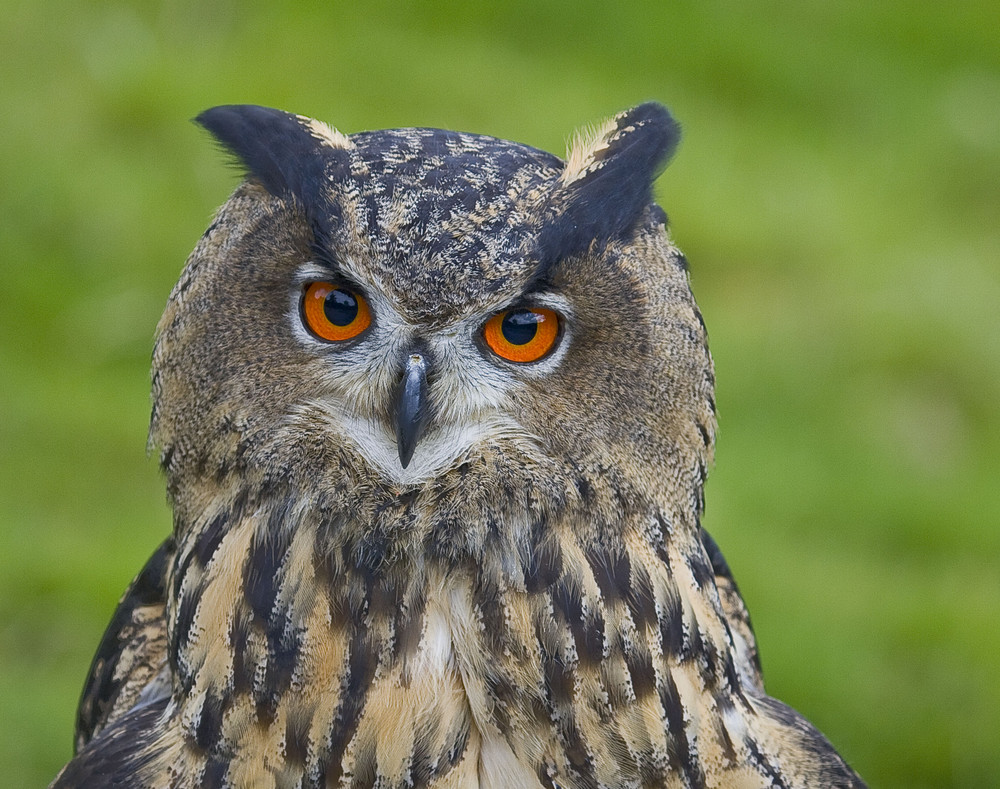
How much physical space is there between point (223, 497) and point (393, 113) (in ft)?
9.05

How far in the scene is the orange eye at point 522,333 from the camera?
54.8 inches

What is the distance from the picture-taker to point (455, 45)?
4379 millimetres

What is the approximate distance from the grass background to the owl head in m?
1.54

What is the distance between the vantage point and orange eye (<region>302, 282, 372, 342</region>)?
1.40 m

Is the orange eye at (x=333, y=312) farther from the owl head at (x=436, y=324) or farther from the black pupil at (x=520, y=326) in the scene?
the black pupil at (x=520, y=326)

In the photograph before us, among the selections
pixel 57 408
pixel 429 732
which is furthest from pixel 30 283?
pixel 429 732

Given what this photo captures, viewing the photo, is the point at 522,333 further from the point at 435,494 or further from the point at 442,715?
the point at 442,715

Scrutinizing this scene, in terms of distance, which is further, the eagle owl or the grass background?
the grass background

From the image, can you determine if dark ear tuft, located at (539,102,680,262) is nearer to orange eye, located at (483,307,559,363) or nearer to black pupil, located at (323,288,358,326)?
orange eye, located at (483,307,559,363)

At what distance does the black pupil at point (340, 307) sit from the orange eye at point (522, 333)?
14 cm

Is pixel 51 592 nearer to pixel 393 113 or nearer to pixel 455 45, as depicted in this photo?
pixel 393 113

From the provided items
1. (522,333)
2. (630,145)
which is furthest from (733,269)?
(522,333)

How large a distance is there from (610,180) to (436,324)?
0.85 feet

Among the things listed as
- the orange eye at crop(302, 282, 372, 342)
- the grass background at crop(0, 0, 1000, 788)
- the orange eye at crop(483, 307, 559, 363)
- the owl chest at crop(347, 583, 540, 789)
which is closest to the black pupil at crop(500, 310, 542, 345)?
the orange eye at crop(483, 307, 559, 363)
